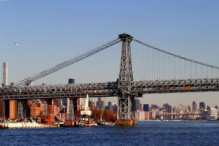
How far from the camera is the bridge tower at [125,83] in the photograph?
179375mm

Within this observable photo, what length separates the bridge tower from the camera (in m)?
179

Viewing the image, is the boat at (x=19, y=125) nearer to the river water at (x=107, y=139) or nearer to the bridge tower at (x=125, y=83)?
the bridge tower at (x=125, y=83)

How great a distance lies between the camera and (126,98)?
18088cm

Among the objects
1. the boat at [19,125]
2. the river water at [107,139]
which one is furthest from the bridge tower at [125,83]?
the river water at [107,139]

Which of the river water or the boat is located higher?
the boat

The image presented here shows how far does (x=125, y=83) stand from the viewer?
180125 millimetres

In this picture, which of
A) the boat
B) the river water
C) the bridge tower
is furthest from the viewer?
the bridge tower

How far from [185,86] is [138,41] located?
19198 mm

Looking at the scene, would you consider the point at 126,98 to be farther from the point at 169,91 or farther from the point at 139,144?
the point at 139,144

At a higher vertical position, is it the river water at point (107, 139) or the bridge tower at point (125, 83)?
the bridge tower at point (125, 83)

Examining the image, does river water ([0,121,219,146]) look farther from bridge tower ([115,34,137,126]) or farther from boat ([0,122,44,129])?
boat ([0,122,44,129])

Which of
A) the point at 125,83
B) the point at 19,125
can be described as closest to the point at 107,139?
the point at 125,83

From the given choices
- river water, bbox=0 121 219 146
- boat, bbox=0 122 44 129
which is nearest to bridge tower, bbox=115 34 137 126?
boat, bbox=0 122 44 129

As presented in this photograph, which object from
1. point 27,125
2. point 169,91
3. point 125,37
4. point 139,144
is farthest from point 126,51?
point 139,144
